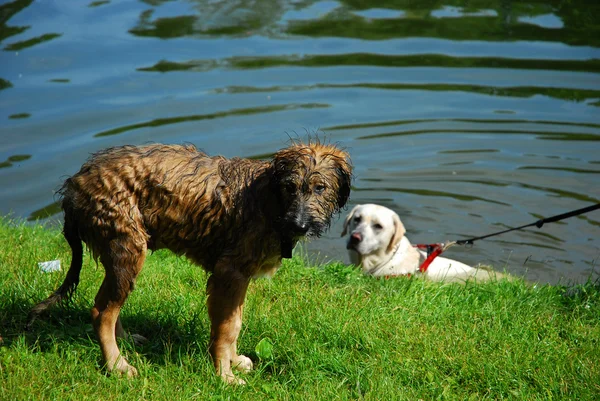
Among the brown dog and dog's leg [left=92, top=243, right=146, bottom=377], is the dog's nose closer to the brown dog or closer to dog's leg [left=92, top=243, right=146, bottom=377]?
the brown dog

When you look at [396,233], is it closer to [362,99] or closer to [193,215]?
[193,215]

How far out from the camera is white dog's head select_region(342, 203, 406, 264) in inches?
329

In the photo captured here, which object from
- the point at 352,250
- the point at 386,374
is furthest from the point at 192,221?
the point at 352,250

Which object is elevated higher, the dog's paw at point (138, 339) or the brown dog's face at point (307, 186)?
the brown dog's face at point (307, 186)

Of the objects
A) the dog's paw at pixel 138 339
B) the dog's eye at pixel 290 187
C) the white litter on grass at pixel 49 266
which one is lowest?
the dog's paw at pixel 138 339

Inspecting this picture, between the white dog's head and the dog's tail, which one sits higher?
the dog's tail

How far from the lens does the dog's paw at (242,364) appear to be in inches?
206

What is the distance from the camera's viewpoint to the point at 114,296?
4922mm

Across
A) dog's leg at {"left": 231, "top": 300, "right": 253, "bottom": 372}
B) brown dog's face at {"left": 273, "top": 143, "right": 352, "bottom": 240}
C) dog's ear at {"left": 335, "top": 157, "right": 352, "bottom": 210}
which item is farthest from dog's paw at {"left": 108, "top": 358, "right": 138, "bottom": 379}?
dog's ear at {"left": 335, "top": 157, "right": 352, "bottom": 210}

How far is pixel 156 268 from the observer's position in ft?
21.9

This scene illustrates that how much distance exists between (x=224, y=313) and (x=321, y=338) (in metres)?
0.92

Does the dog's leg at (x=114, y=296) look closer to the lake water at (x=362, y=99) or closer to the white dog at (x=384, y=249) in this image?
the white dog at (x=384, y=249)

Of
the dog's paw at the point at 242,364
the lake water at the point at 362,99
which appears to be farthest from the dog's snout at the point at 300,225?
the lake water at the point at 362,99

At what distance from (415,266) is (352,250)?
753 millimetres
